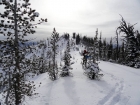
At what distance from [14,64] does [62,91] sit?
5522mm

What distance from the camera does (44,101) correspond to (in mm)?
11133

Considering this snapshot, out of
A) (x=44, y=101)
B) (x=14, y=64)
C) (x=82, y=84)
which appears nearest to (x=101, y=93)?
(x=82, y=84)

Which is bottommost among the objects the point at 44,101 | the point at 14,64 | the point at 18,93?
the point at 44,101

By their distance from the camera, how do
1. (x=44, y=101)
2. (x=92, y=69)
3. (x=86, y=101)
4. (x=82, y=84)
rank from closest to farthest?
(x=86, y=101), (x=44, y=101), (x=82, y=84), (x=92, y=69)

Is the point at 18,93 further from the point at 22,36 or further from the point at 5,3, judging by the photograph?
the point at 5,3

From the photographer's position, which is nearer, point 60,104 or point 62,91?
point 60,104

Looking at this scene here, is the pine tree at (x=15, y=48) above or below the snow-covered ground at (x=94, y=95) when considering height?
above

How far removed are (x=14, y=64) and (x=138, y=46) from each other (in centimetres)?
639

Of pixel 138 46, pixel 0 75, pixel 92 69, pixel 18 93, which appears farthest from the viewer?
pixel 92 69

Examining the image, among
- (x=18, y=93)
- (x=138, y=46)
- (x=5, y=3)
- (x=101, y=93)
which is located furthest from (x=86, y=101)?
(x=5, y=3)

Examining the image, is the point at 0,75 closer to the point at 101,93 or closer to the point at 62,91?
the point at 62,91

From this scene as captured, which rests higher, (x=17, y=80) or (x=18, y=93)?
(x=17, y=80)

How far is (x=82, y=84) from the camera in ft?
45.0

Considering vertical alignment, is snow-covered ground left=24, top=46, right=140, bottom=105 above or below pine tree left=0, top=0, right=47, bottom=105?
below
